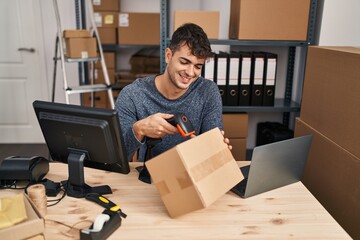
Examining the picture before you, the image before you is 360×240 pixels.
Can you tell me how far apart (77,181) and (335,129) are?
1016mm

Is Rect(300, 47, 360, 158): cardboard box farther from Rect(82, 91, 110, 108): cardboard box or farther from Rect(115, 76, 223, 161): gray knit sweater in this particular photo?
Rect(82, 91, 110, 108): cardboard box

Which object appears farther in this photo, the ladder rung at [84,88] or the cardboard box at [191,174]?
the ladder rung at [84,88]

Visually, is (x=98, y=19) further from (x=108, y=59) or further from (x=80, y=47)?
(x=80, y=47)

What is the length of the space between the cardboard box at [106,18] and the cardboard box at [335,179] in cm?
215

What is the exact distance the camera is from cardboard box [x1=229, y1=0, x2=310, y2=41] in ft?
7.02

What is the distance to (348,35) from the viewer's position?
175 centimetres

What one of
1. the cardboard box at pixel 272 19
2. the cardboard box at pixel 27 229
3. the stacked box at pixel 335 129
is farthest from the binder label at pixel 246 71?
the cardboard box at pixel 27 229

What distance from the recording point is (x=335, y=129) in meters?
1.31

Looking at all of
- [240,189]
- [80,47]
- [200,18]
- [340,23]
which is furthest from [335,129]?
[80,47]

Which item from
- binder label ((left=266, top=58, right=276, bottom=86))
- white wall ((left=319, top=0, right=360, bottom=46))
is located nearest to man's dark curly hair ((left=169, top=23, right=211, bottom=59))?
white wall ((left=319, top=0, right=360, bottom=46))

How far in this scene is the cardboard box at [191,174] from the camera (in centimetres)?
90

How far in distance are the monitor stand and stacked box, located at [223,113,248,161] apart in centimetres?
134

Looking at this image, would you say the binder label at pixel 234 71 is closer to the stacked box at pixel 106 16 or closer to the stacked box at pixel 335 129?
the stacked box at pixel 335 129

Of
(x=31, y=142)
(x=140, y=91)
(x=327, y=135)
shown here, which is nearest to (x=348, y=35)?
(x=327, y=135)
